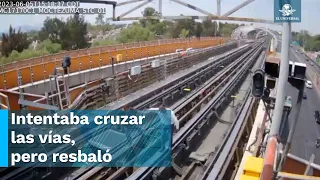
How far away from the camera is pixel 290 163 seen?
17.5ft

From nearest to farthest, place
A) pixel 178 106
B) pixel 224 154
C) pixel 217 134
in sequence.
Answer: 1. pixel 224 154
2. pixel 217 134
3. pixel 178 106

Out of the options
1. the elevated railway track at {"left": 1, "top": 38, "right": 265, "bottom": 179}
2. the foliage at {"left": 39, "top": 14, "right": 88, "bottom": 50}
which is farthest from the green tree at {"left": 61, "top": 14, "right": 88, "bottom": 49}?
the elevated railway track at {"left": 1, "top": 38, "right": 265, "bottom": 179}

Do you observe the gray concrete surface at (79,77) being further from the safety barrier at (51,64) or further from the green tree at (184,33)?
the green tree at (184,33)

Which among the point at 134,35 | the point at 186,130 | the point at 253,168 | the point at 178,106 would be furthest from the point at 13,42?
the point at 253,168

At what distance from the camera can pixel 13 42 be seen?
2697 centimetres

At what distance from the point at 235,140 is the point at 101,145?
3543 millimetres

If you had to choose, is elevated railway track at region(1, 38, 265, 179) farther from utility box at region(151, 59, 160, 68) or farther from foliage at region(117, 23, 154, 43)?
foliage at region(117, 23, 154, 43)

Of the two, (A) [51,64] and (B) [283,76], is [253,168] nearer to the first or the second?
(B) [283,76]

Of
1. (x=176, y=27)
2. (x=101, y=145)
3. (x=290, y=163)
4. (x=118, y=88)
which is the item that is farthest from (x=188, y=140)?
(x=176, y=27)

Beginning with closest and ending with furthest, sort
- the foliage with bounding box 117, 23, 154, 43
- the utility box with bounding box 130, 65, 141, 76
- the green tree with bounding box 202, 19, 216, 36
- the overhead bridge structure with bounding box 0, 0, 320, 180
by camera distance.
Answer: the overhead bridge structure with bounding box 0, 0, 320, 180
the utility box with bounding box 130, 65, 141, 76
the foliage with bounding box 117, 23, 154, 43
the green tree with bounding box 202, 19, 216, 36
